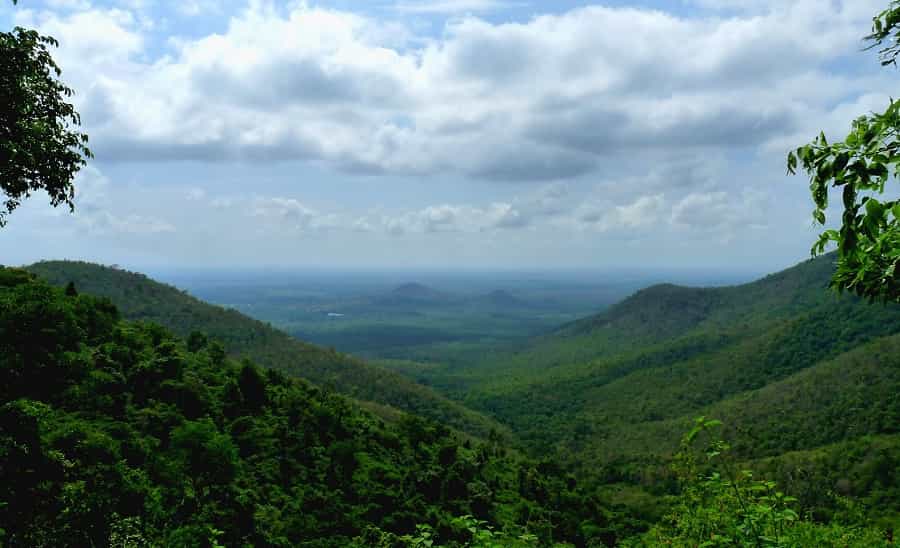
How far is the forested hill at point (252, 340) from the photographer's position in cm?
10744

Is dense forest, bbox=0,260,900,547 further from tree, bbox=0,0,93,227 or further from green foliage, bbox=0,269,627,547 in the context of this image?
tree, bbox=0,0,93,227

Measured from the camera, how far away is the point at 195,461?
66.9ft

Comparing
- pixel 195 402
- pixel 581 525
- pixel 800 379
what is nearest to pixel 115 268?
pixel 195 402

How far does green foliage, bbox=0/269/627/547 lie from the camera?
1344 cm

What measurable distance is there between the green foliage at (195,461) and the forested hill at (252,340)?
66516 millimetres

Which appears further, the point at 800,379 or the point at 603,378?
the point at 603,378

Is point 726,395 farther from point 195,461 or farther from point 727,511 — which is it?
point 727,511

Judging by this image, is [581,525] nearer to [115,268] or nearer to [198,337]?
[198,337]

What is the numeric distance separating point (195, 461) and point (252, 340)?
101 meters

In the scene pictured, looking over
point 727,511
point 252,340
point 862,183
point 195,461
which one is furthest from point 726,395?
point 862,183

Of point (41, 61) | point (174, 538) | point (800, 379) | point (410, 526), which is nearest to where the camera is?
point (174, 538)

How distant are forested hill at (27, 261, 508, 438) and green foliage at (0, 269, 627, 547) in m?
66.5

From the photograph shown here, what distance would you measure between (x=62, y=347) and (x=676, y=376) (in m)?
158

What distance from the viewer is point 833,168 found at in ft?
18.3
